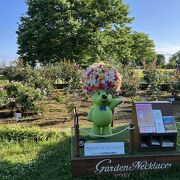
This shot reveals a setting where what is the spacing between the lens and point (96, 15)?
2206 centimetres

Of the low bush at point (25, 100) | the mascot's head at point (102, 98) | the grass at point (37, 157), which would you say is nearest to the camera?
the grass at point (37, 157)

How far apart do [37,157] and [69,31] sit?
16.8 meters

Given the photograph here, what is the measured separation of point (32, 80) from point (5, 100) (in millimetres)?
2065

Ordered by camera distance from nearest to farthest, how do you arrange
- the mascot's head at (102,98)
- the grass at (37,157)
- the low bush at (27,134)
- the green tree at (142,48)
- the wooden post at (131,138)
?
the wooden post at (131,138)
the grass at (37,157)
the mascot's head at (102,98)
the low bush at (27,134)
the green tree at (142,48)

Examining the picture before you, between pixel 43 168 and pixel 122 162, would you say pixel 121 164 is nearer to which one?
pixel 122 162

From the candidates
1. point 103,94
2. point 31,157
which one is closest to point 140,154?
point 103,94

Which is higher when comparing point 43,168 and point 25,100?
point 25,100

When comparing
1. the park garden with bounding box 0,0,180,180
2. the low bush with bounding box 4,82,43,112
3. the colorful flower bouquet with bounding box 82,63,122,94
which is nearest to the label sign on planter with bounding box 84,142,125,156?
the park garden with bounding box 0,0,180,180

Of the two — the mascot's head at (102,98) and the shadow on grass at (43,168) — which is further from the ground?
the mascot's head at (102,98)

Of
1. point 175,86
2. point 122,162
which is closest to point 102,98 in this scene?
point 122,162

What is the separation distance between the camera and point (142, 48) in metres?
34.3

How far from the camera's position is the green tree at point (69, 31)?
2144 cm

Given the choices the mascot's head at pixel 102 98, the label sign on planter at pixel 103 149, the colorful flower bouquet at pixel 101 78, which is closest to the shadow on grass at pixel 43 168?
the label sign on planter at pixel 103 149

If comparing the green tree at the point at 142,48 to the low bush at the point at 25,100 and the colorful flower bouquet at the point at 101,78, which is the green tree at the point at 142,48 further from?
the colorful flower bouquet at the point at 101,78
